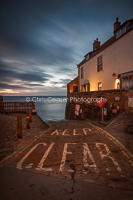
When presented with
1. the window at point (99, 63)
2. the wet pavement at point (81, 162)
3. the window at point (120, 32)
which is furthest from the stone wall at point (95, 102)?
the window at point (120, 32)

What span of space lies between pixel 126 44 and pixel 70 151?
1451cm

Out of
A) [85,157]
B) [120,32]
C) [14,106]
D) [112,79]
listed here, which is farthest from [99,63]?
[85,157]

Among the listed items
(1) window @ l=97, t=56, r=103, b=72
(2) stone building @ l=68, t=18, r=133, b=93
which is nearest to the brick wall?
(2) stone building @ l=68, t=18, r=133, b=93

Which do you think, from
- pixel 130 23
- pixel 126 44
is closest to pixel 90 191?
pixel 126 44

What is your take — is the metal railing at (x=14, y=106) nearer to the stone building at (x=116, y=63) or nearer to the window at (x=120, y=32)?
the stone building at (x=116, y=63)

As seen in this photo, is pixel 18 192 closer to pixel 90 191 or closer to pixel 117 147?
pixel 90 191

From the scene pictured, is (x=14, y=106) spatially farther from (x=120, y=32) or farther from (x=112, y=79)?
(x=120, y=32)

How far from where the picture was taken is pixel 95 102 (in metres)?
15.1

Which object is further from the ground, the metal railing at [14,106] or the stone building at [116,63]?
the stone building at [116,63]

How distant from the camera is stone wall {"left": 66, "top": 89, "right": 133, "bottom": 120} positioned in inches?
461

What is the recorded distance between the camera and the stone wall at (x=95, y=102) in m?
11.7

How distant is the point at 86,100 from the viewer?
16.7m

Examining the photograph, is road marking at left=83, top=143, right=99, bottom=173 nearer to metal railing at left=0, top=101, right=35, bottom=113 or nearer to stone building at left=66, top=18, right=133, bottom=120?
stone building at left=66, top=18, right=133, bottom=120

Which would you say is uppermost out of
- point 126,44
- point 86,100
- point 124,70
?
point 126,44
